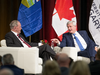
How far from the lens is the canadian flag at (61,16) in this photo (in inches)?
214

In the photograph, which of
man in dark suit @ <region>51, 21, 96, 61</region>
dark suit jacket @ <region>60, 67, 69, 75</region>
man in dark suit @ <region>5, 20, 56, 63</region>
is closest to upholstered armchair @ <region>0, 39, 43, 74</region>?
man in dark suit @ <region>5, 20, 56, 63</region>

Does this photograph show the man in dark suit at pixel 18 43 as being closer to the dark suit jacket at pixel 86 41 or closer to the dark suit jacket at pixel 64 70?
the dark suit jacket at pixel 86 41

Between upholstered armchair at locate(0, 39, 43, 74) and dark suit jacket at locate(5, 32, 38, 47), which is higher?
dark suit jacket at locate(5, 32, 38, 47)

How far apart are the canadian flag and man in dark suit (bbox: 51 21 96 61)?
1.08m

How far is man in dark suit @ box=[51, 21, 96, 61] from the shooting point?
4.13m

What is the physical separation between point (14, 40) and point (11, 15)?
203 cm

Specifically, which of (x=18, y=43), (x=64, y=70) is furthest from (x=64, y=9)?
(x=64, y=70)

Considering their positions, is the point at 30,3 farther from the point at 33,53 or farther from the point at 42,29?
the point at 33,53

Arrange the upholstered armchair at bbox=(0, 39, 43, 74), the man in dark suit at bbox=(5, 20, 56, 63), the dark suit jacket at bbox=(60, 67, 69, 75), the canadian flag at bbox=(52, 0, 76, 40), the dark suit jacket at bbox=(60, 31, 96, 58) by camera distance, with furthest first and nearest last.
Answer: the canadian flag at bbox=(52, 0, 76, 40) < the dark suit jacket at bbox=(60, 31, 96, 58) < the man in dark suit at bbox=(5, 20, 56, 63) < the upholstered armchair at bbox=(0, 39, 43, 74) < the dark suit jacket at bbox=(60, 67, 69, 75)

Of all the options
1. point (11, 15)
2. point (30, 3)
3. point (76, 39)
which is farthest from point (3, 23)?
point (76, 39)

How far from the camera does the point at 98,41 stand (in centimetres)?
534

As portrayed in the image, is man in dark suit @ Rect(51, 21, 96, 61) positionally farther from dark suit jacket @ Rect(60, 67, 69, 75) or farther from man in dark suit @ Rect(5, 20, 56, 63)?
dark suit jacket @ Rect(60, 67, 69, 75)

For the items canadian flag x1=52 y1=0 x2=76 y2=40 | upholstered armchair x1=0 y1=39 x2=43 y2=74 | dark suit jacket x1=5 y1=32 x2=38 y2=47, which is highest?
canadian flag x1=52 y1=0 x2=76 y2=40

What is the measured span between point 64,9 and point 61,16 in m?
0.23
